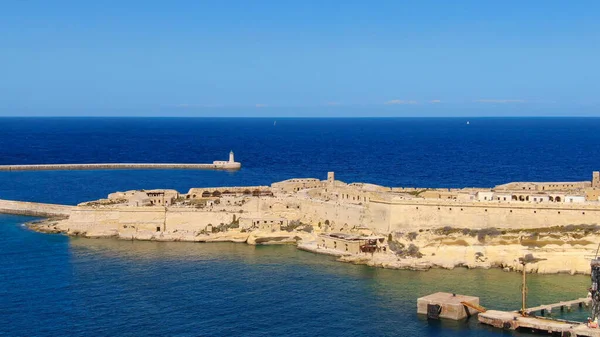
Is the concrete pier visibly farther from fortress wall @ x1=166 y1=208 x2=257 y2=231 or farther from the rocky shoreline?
fortress wall @ x1=166 y1=208 x2=257 y2=231

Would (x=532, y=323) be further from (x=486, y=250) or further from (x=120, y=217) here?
(x=120, y=217)

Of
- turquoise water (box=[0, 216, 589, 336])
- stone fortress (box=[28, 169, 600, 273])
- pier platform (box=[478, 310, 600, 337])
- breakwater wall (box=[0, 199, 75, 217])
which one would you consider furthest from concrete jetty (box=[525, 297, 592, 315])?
breakwater wall (box=[0, 199, 75, 217])

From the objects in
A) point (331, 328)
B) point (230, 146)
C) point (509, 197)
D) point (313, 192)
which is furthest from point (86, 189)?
point (230, 146)

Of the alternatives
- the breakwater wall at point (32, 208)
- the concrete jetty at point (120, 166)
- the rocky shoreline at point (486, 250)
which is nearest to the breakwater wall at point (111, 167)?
the concrete jetty at point (120, 166)

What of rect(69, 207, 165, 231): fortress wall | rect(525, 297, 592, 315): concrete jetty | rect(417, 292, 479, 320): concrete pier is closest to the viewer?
rect(417, 292, 479, 320): concrete pier

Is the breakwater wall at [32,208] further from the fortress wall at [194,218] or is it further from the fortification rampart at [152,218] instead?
the fortress wall at [194,218]

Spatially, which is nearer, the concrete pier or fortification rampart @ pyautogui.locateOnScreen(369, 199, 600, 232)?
the concrete pier
